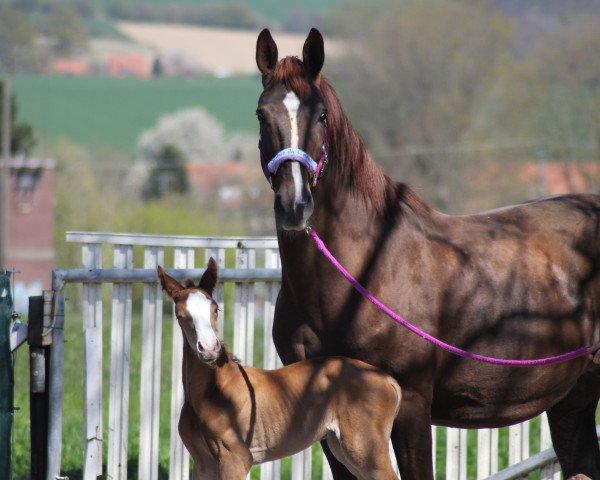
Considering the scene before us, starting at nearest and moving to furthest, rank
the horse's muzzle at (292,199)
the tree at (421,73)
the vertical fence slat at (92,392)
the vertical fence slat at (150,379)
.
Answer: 1. the horse's muzzle at (292,199)
2. the vertical fence slat at (92,392)
3. the vertical fence slat at (150,379)
4. the tree at (421,73)

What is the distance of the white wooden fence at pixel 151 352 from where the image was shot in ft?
16.5

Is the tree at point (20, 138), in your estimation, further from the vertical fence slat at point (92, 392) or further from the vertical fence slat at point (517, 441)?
the vertical fence slat at point (92, 392)

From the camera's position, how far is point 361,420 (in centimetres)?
410

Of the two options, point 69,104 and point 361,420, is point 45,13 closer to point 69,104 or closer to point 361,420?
point 69,104

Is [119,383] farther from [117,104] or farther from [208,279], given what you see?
[117,104]

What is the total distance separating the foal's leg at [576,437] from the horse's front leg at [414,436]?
1.16 metres

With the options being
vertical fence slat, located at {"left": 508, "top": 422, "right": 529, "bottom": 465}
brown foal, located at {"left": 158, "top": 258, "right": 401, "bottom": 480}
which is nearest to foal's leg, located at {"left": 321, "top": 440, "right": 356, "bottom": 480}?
→ brown foal, located at {"left": 158, "top": 258, "right": 401, "bottom": 480}

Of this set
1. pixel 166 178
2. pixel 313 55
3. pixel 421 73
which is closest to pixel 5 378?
pixel 313 55

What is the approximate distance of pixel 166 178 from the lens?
173 feet

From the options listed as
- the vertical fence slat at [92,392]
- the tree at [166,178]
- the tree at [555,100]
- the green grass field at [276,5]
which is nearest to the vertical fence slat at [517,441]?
the vertical fence slat at [92,392]

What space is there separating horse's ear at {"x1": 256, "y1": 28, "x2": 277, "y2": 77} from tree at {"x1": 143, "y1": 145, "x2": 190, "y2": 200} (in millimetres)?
46754

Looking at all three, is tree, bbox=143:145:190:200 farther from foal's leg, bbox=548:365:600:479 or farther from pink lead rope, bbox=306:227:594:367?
pink lead rope, bbox=306:227:594:367

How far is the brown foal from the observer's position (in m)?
4.04

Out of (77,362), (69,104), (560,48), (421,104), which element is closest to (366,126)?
(421,104)
